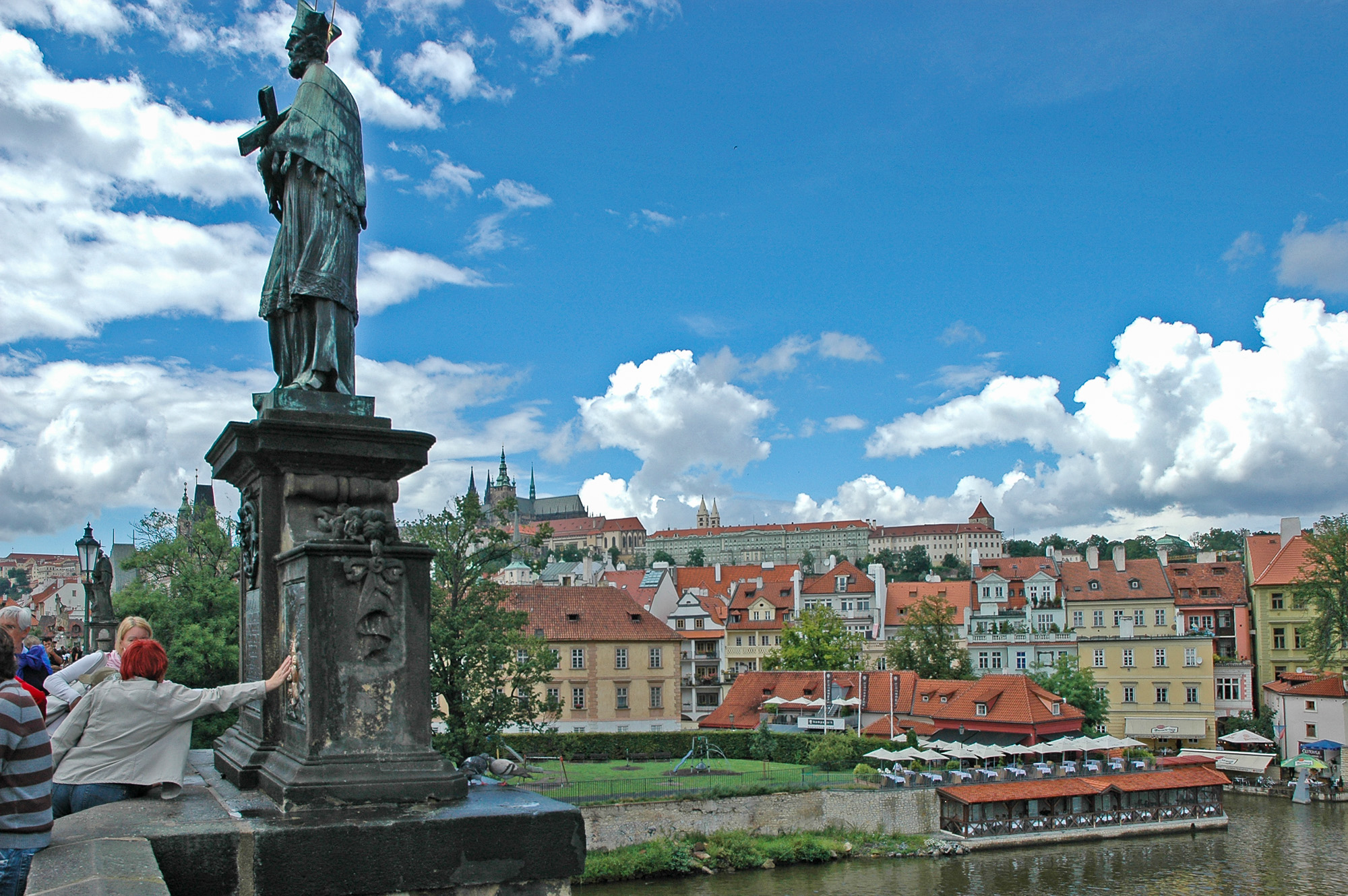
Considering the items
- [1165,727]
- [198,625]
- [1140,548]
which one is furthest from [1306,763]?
[1140,548]

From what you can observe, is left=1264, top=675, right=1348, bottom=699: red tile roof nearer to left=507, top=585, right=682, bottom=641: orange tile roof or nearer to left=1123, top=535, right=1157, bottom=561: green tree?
left=507, top=585, right=682, bottom=641: orange tile roof

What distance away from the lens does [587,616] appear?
4541 centimetres

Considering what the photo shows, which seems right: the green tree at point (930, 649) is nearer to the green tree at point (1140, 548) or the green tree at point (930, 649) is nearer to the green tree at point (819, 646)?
the green tree at point (819, 646)

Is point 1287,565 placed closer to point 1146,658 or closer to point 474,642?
point 1146,658

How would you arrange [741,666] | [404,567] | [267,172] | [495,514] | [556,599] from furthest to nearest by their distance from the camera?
[741,666]
[556,599]
[495,514]
[267,172]
[404,567]

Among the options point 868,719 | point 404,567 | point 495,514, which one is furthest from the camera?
point 868,719

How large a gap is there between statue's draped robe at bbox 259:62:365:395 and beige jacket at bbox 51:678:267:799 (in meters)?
1.86

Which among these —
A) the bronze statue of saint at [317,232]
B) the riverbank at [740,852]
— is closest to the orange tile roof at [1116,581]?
the riverbank at [740,852]

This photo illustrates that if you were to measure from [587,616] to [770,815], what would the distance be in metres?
17.1

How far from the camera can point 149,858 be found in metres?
3.34

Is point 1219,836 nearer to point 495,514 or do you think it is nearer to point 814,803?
point 814,803

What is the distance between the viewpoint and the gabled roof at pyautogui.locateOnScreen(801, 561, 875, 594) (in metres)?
65.6

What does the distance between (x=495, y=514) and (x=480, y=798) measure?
2522 cm

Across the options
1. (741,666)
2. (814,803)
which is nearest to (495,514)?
(814,803)
